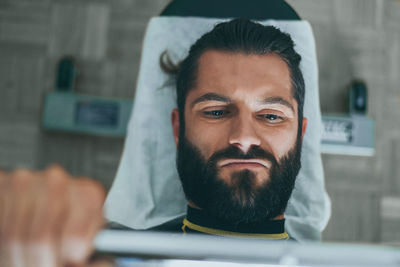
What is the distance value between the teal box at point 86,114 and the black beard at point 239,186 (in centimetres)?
15

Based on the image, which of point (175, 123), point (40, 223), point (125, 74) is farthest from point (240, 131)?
point (40, 223)

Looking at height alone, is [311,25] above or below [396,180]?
above

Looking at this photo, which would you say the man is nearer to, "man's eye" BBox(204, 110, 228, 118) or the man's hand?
"man's eye" BBox(204, 110, 228, 118)

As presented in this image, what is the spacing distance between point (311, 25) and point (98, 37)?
0.43 metres

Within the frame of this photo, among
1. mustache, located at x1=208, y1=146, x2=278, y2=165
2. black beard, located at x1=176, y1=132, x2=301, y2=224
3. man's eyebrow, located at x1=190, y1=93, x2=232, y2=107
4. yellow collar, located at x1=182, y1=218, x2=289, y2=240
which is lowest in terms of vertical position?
yellow collar, located at x1=182, y1=218, x2=289, y2=240

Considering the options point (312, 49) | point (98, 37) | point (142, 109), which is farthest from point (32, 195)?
point (312, 49)

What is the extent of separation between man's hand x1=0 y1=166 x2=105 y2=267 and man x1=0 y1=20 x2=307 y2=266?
19cm

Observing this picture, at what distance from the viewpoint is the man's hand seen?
0.43 m

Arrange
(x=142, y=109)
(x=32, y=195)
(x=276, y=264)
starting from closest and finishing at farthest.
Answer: (x=32, y=195)
(x=276, y=264)
(x=142, y=109)

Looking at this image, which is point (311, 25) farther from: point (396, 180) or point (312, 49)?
point (396, 180)

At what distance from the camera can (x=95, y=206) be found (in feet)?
1.63

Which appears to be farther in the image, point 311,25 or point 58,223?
point 311,25

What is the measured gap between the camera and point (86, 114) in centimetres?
72

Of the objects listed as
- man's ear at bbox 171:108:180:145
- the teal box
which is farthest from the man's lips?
the teal box
